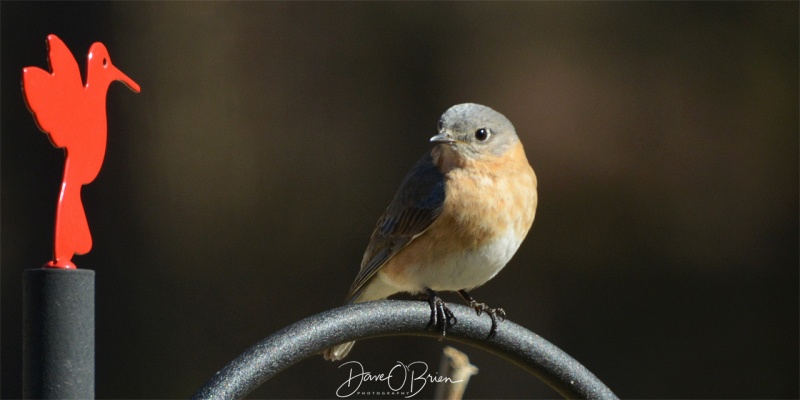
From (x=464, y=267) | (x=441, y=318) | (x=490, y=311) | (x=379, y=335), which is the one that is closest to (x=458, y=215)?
(x=464, y=267)

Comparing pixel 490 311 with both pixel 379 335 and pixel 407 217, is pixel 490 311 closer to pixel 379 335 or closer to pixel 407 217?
pixel 407 217

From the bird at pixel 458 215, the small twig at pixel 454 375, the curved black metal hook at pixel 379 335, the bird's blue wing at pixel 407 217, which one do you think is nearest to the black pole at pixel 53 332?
the curved black metal hook at pixel 379 335

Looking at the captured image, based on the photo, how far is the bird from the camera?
2.57 metres

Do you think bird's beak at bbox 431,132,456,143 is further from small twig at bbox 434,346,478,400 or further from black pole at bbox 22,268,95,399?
black pole at bbox 22,268,95,399

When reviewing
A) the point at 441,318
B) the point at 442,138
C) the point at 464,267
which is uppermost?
the point at 442,138

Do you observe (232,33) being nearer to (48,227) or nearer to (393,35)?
(393,35)

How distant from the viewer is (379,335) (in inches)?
66.2

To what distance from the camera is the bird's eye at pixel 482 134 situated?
273 cm

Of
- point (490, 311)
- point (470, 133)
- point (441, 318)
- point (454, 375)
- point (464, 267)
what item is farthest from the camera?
point (470, 133)

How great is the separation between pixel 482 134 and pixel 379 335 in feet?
3.82

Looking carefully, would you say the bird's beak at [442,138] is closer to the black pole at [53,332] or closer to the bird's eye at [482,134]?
the bird's eye at [482,134]

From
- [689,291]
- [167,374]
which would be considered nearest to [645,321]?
[689,291]

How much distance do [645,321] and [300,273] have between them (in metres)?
1.75

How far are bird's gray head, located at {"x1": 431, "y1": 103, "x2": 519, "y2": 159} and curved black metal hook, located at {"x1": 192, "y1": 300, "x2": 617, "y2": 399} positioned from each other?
826 millimetres
